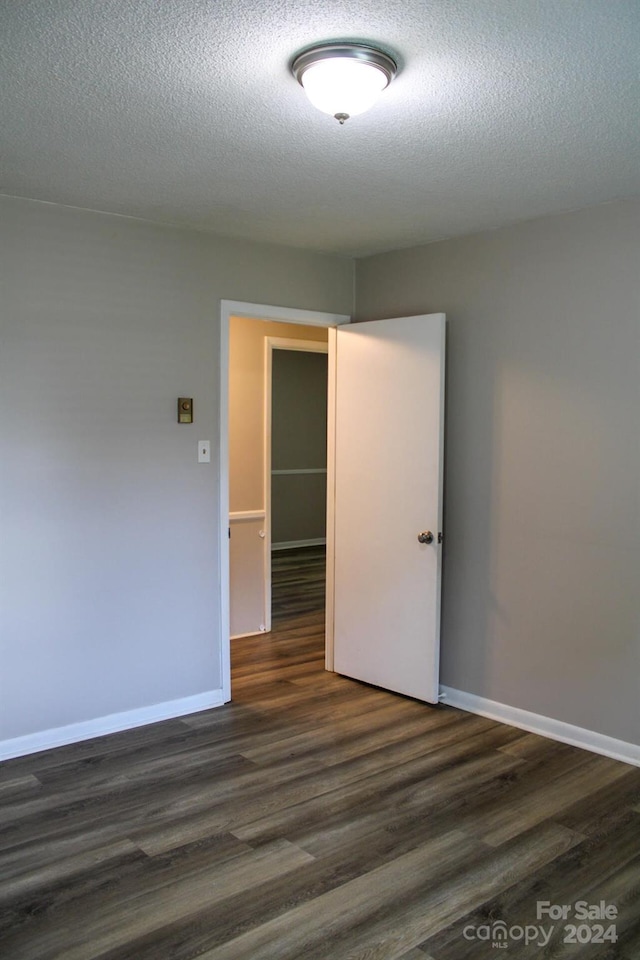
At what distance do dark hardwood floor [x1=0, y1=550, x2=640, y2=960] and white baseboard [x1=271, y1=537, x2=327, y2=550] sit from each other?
5016 mm

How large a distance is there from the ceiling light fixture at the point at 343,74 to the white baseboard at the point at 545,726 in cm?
285

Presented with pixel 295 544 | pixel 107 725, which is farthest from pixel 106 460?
pixel 295 544

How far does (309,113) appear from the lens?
2404 mm

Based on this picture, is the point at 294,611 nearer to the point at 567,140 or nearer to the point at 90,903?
the point at 90,903

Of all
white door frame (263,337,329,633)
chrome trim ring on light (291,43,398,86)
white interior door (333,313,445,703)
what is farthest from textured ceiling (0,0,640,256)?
white door frame (263,337,329,633)

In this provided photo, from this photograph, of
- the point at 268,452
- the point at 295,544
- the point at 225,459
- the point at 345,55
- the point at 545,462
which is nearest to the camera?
the point at 345,55

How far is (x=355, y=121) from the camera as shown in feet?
8.10

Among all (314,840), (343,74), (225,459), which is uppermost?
(343,74)

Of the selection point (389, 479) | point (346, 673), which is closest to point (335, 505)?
point (389, 479)

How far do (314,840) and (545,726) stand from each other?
4.83 feet

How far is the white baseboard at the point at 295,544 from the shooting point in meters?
9.00

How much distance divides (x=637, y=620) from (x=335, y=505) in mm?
1841

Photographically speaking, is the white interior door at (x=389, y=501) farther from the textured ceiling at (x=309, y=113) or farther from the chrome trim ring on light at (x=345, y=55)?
the chrome trim ring on light at (x=345, y=55)

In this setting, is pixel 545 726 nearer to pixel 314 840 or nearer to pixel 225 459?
pixel 314 840
